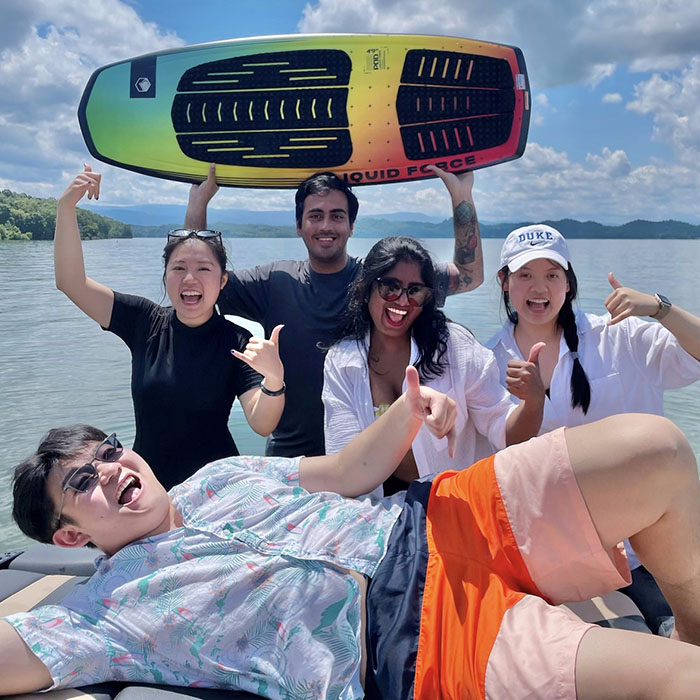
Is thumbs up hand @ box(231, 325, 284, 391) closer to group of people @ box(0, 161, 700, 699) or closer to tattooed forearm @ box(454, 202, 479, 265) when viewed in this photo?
group of people @ box(0, 161, 700, 699)

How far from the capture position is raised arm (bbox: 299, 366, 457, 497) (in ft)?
5.45

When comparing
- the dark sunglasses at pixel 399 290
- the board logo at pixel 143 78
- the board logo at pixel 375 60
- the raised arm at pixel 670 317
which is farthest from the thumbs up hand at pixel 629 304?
the board logo at pixel 143 78

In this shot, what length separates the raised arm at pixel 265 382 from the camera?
6.79 ft

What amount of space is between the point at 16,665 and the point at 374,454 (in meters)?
0.95

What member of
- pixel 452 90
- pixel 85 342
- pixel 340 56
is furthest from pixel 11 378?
pixel 452 90

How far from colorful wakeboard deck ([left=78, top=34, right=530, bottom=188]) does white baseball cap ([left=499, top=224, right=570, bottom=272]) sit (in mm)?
1781

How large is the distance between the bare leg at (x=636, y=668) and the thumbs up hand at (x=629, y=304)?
103 cm

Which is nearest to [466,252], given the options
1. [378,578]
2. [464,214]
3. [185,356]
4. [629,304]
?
[464,214]

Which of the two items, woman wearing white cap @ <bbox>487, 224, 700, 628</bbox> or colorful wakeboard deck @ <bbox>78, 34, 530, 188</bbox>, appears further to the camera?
colorful wakeboard deck @ <bbox>78, 34, 530, 188</bbox>

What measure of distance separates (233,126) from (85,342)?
18.5ft

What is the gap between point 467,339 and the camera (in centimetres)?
223

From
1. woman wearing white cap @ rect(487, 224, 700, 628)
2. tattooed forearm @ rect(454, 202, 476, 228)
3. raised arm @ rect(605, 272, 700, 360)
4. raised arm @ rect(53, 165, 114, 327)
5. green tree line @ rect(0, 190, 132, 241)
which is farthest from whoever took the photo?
green tree line @ rect(0, 190, 132, 241)

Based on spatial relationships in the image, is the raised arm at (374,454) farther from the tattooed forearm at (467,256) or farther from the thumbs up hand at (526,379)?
the tattooed forearm at (467,256)

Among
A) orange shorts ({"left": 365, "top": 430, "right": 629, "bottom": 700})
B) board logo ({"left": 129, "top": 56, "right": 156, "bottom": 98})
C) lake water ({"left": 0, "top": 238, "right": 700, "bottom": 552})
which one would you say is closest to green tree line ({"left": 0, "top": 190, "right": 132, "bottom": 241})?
lake water ({"left": 0, "top": 238, "right": 700, "bottom": 552})
